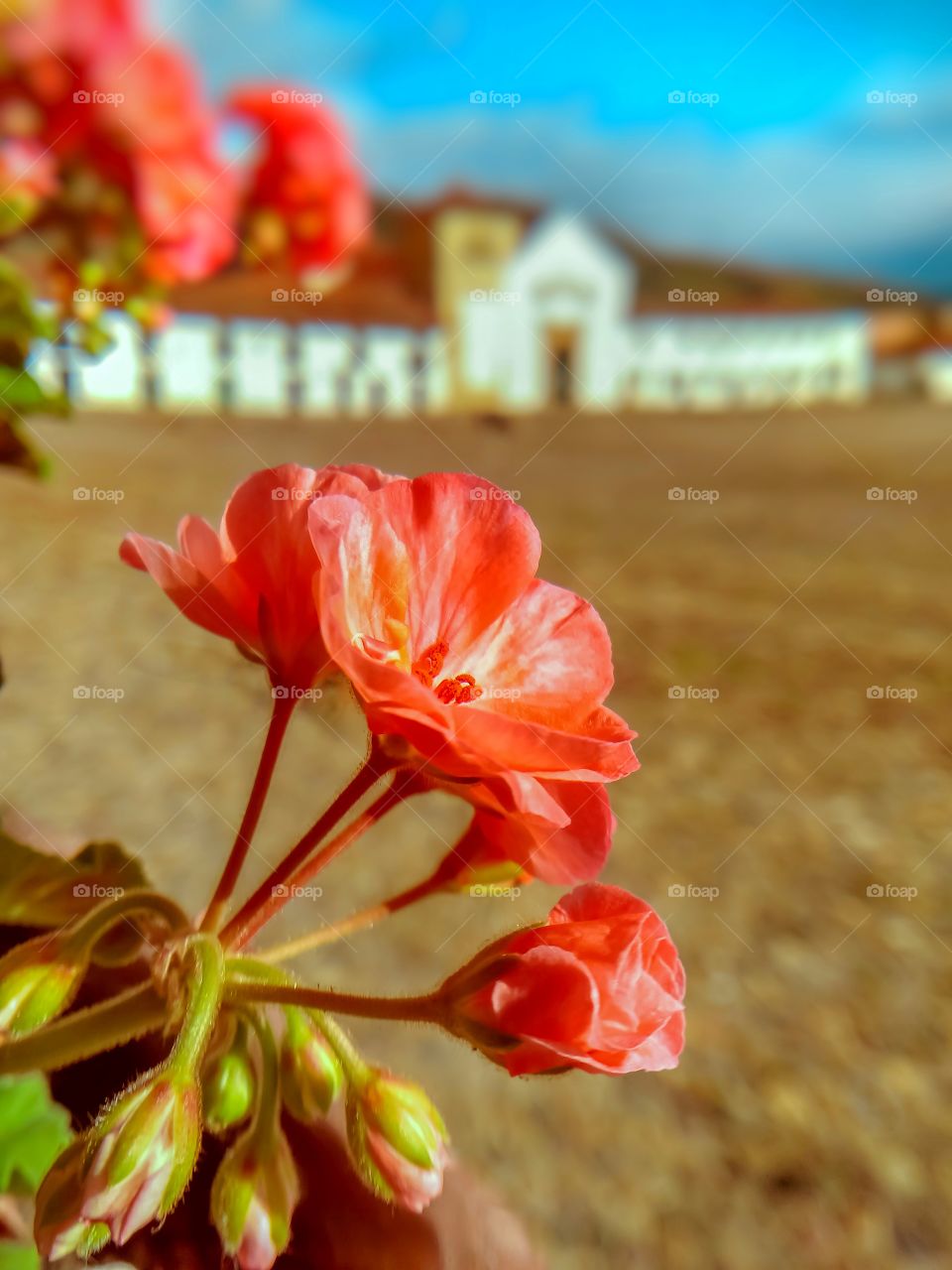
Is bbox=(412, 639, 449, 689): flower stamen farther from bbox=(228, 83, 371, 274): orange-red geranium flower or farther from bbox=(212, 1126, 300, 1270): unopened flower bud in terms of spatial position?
bbox=(228, 83, 371, 274): orange-red geranium flower

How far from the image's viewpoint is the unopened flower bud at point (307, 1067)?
316 millimetres

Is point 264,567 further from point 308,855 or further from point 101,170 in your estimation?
point 101,170

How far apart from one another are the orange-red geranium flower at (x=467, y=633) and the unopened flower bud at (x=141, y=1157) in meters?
0.11

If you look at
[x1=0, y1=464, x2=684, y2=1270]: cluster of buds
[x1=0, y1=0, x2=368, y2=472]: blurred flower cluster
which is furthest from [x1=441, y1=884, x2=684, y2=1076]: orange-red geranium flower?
[x1=0, y1=0, x2=368, y2=472]: blurred flower cluster

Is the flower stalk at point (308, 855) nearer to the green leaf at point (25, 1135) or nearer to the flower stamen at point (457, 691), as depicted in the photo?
the flower stamen at point (457, 691)

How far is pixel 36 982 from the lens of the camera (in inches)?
11.7

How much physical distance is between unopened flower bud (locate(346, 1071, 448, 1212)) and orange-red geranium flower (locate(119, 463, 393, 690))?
0.39 feet

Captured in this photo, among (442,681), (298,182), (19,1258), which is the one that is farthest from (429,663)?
(298,182)

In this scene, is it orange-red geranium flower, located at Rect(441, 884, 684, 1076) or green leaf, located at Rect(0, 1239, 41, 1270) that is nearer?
orange-red geranium flower, located at Rect(441, 884, 684, 1076)

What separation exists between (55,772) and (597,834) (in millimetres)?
1422

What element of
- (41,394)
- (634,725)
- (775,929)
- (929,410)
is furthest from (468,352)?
(41,394)

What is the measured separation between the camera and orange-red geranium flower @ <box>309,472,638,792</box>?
252 millimetres

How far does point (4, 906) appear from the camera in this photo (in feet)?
1.17

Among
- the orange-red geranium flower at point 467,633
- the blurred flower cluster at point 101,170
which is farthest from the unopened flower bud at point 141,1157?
the blurred flower cluster at point 101,170
